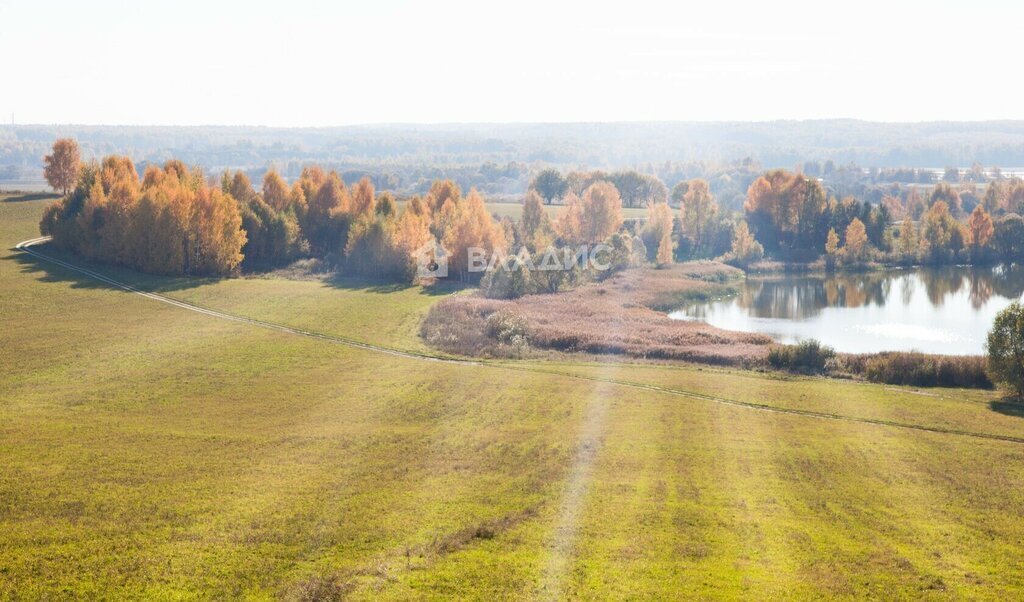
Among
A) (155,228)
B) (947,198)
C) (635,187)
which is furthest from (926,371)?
(635,187)

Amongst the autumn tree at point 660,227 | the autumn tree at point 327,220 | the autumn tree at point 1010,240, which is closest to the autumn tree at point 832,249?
the autumn tree at point 660,227

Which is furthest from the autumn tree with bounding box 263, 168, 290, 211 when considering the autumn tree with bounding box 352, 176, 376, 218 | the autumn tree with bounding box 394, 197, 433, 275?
the autumn tree with bounding box 394, 197, 433, 275

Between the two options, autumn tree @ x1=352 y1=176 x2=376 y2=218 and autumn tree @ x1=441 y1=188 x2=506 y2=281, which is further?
autumn tree @ x1=352 y1=176 x2=376 y2=218

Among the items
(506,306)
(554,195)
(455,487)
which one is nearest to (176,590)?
(455,487)

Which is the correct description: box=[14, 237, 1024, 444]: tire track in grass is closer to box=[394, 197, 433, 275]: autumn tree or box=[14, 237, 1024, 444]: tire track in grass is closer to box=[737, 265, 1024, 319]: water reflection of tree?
box=[394, 197, 433, 275]: autumn tree

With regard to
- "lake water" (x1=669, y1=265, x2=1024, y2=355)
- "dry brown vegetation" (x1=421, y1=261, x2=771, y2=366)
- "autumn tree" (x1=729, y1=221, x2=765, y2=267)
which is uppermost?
"autumn tree" (x1=729, y1=221, x2=765, y2=267)

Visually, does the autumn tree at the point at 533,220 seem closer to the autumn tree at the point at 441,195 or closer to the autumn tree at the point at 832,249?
the autumn tree at the point at 441,195
